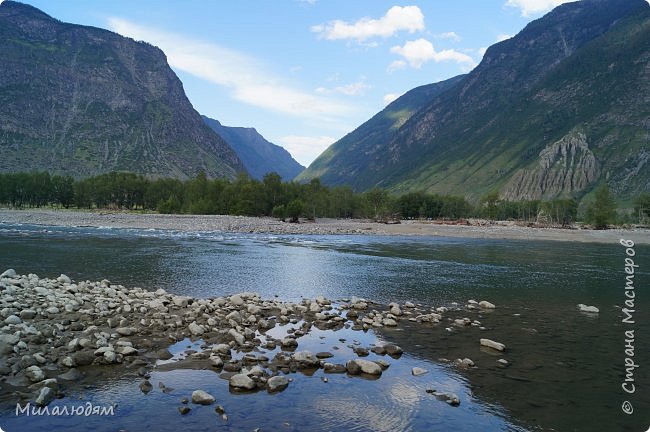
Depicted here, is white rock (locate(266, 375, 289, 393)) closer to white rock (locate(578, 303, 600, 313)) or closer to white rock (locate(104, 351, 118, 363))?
white rock (locate(104, 351, 118, 363))

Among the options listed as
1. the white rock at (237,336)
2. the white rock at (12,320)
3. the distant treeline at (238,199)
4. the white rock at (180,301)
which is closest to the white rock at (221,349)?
the white rock at (237,336)

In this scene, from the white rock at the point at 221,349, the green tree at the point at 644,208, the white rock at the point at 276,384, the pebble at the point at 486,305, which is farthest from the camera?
the green tree at the point at 644,208

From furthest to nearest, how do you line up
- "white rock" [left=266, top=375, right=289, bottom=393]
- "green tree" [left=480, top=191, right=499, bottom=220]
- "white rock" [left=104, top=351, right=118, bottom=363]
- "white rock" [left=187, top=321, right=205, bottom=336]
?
"green tree" [left=480, top=191, right=499, bottom=220] < "white rock" [left=187, top=321, right=205, bottom=336] < "white rock" [left=104, top=351, right=118, bottom=363] < "white rock" [left=266, top=375, right=289, bottom=393]

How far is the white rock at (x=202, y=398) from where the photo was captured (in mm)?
12078

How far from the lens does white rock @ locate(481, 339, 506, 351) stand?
1775 centimetres

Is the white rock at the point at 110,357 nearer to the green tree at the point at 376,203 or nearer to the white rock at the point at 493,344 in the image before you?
the white rock at the point at 493,344

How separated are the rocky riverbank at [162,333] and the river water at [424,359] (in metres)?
0.62

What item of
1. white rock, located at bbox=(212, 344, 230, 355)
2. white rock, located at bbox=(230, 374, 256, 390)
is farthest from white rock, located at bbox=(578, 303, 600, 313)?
white rock, located at bbox=(230, 374, 256, 390)

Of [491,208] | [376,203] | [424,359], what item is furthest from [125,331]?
[491,208]

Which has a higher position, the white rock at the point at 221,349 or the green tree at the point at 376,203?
the green tree at the point at 376,203

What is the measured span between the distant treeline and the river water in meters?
90.6

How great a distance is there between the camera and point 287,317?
70.7ft

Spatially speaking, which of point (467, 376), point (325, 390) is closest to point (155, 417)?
point (325, 390)

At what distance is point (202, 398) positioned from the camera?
12.1m
